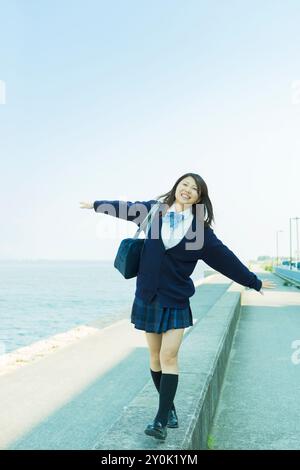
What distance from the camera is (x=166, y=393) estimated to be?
11.2ft

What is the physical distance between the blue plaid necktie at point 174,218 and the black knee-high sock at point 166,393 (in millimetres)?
1020

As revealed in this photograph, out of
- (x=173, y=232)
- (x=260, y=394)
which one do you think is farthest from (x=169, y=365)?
(x=260, y=394)

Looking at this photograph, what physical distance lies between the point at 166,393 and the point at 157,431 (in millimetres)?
248

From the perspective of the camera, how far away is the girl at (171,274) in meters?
3.45

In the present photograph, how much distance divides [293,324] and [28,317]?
2337 cm

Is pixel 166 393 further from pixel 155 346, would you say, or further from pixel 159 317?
pixel 159 317

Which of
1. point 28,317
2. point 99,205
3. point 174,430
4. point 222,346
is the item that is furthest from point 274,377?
point 28,317

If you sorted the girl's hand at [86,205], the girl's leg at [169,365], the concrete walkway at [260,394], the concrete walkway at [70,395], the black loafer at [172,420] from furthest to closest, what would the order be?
1. the concrete walkway at [70,395]
2. the concrete walkway at [260,394]
3. the girl's hand at [86,205]
4. the black loafer at [172,420]
5. the girl's leg at [169,365]

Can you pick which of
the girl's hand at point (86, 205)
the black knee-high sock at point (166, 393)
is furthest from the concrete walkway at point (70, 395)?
the girl's hand at point (86, 205)

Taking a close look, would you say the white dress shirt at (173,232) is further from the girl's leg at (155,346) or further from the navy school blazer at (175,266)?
the girl's leg at (155,346)

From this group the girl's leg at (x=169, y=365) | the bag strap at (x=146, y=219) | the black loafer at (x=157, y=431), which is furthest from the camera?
the bag strap at (x=146, y=219)

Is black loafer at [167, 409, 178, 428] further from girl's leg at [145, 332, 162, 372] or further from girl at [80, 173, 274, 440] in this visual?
girl's leg at [145, 332, 162, 372]

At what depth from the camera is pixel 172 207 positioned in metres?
3.72
